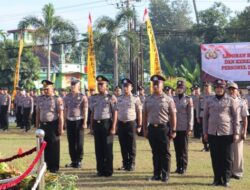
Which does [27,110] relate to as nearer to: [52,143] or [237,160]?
[52,143]

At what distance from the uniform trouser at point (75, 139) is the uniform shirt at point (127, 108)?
2.62ft

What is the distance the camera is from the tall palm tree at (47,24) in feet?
88.3

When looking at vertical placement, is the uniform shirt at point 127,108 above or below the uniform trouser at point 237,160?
above

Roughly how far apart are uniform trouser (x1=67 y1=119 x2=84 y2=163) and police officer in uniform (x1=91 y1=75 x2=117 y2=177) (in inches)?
39.2

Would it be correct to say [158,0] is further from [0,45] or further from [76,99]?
[76,99]

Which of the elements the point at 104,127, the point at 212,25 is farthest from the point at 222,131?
the point at 212,25

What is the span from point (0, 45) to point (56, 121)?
27.0 m

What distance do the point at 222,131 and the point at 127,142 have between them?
2.28 m

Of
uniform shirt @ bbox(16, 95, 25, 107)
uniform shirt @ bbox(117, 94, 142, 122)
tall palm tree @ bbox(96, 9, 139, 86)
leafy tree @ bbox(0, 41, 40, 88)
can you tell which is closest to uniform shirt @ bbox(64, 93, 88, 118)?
uniform shirt @ bbox(117, 94, 142, 122)

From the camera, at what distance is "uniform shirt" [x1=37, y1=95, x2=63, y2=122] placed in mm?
8266

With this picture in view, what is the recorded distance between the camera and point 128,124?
901 centimetres

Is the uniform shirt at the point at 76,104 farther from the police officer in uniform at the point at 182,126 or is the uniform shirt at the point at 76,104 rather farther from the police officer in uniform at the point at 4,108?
the police officer in uniform at the point at 4,108

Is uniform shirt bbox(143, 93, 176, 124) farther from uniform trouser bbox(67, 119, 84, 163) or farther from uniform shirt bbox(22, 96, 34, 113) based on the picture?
uniform shirt bbox(22, 96, 34, 113)

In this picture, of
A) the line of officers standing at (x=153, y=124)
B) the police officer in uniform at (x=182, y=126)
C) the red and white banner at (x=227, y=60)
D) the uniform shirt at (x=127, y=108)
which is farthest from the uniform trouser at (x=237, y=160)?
the red and white banner at (x=227, y=60)
